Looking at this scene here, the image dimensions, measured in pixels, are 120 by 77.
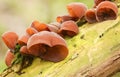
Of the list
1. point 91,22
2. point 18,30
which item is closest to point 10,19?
point 18,30

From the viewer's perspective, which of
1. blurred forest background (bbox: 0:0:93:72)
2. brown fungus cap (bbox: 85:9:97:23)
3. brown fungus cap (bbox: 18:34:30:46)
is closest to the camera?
brown fungus cap (bbox: 18:34:30:46)

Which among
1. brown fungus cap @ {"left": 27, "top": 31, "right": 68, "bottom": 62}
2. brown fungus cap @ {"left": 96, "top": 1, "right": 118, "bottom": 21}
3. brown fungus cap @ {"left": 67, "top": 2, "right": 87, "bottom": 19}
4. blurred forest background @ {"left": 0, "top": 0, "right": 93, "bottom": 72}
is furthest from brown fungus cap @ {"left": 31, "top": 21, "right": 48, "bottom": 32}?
blurred forest background @ {"left": 0, "top": 0, "right": 93, "bottom": 72}

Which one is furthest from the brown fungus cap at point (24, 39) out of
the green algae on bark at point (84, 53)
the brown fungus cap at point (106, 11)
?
the brown fungus cap at point (106, 11)

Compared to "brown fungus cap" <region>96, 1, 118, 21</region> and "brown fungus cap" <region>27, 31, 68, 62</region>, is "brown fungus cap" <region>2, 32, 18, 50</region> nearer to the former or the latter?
"brown fungus cap" <region>27, 31, 68, 62</region>

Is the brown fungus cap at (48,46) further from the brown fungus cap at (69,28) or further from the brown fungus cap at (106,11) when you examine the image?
the brown fungus cap at (106,11)

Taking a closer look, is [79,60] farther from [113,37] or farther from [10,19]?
[10,19]

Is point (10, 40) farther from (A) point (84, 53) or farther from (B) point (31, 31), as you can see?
(A) point (84, 53)

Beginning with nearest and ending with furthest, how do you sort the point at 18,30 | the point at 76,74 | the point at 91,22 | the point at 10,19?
the point at 76,74 → the point at 91,22 → the point at 18,30 → the point at 10,19

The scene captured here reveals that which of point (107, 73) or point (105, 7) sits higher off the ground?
point (105, 7)
